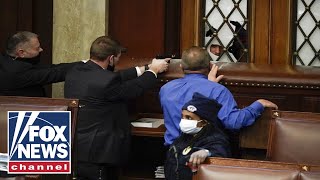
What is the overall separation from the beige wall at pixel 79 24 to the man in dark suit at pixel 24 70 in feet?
3.31

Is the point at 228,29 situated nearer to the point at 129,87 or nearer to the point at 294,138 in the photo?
the point at 129,87

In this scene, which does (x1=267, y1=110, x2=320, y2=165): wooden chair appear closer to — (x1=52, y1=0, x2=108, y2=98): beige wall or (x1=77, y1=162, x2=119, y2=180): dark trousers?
(x1=77, y1=162, x2=119, y2=180): dark trousers

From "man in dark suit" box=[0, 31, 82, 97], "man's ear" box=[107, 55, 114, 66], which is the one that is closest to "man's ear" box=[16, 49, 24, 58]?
"man in dark suit" box=[0, 31, 82, 97]

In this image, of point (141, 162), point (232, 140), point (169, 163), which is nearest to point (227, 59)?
point (141, 162)

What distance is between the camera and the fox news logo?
284 centimetres

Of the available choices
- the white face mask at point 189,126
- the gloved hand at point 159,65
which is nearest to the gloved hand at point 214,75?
the gloved hand at point 159,65

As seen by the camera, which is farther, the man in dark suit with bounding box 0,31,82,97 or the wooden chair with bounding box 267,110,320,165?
the man in dark suit with bounding box 0,31,82,97

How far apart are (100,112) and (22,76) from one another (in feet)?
2.12

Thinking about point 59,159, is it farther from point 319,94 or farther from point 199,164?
point 319,94

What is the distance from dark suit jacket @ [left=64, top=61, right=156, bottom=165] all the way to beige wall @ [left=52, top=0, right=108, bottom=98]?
4.77 feet

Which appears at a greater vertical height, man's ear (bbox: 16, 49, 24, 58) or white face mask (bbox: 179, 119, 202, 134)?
man's ear (bbox: 16, 49, 24, 58)

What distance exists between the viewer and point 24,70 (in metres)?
4.53

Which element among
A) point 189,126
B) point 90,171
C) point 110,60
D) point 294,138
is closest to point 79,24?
point 110,60

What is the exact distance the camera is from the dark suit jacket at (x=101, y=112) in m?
4.20
